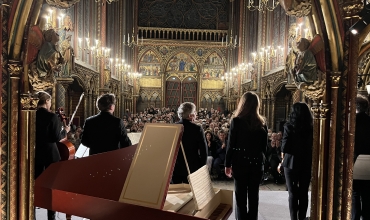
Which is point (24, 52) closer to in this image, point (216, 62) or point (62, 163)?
point (62, 163)

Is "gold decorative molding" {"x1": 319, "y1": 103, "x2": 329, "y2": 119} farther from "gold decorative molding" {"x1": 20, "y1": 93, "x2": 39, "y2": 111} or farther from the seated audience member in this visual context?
the seated audience member

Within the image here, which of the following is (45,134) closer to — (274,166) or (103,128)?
(103,128)

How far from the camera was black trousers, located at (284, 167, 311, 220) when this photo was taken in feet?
10.8

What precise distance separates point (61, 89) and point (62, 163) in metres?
7.28

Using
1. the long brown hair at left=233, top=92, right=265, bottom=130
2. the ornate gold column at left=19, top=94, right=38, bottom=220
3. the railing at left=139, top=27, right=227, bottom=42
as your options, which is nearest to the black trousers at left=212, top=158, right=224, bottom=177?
the long brown hair at left=233, top=92, right=265, bottom=130


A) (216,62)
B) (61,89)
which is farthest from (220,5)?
(61,89)

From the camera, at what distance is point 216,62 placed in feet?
88.0

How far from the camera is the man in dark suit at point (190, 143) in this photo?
3.47 m

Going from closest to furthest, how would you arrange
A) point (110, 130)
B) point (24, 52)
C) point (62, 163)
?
point (24, 52)
point (62, 163)
point (110, 130)

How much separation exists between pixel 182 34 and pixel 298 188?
2425cm

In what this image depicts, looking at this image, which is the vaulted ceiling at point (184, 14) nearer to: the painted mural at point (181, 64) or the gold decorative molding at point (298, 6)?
the painted mural at point (181, 64)

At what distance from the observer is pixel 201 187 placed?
206 centimetres

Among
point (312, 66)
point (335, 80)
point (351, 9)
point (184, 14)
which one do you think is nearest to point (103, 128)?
point (312, 66)

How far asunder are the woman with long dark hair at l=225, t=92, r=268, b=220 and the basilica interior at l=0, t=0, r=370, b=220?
2.13ft
